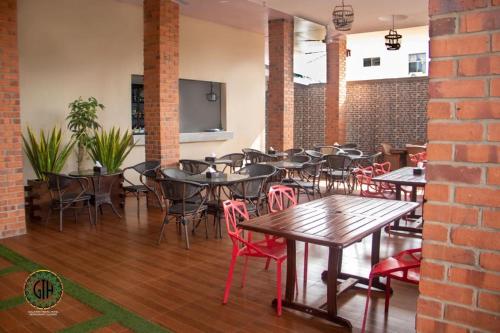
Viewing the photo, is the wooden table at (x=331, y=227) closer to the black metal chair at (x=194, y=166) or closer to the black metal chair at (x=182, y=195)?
the black metal chair at (x=182, y=195)

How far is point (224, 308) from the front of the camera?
335 centimetres

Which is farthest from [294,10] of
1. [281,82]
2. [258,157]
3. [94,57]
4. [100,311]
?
[100,311]

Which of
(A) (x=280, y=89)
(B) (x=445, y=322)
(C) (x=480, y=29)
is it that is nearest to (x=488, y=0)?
(C) (x=480, y=29)

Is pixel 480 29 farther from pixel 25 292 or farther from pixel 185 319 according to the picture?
pixel 25 292

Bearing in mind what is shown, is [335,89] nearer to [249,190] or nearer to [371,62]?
[371,62]

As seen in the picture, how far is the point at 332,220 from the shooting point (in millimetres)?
3227

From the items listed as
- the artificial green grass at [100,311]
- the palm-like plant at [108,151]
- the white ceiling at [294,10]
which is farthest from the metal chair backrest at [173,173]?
the white ceiling at [294,10]

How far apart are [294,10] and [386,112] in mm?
4540

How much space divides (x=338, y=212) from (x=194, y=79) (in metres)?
7.19

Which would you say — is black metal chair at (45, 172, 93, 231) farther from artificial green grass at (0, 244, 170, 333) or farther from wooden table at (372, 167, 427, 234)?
wooden table at (372, 167, 427, 234)

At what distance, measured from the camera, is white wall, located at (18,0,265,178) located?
285 inches

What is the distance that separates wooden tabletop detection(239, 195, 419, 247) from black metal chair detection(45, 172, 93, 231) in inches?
134

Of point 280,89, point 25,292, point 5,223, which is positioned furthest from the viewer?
point 280,89

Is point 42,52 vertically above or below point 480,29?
above
